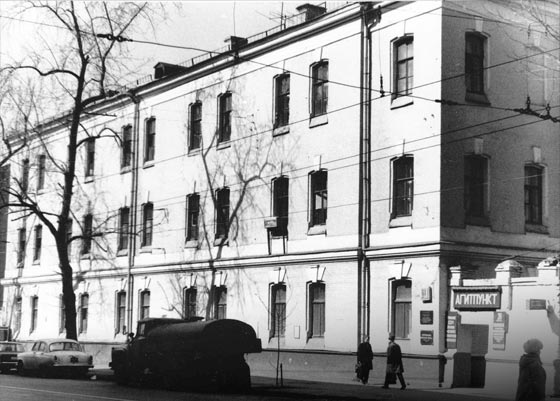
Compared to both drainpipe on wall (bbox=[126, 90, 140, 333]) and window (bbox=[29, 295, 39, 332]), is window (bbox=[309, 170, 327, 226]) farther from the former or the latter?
window (bbox=[29, 295, 39, 332])

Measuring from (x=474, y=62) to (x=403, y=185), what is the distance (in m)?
4.50

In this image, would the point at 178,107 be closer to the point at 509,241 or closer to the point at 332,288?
the point at 332,288

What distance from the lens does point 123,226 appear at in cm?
4491

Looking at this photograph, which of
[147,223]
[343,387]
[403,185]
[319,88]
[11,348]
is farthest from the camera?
[147,223]

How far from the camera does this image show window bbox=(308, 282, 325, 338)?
1265 inches

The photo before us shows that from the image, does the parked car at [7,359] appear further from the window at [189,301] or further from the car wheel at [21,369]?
the window at [189,301]

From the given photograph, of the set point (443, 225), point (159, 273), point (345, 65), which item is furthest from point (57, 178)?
point (443, 225)

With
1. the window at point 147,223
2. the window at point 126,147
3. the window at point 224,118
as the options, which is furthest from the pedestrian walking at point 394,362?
the window at point 126,147

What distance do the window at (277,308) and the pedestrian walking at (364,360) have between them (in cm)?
675

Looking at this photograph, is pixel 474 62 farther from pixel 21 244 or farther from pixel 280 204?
pixel 21 244

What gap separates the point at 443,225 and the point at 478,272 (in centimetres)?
191

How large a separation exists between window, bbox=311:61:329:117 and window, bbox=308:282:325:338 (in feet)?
20.5

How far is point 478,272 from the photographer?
92.2 feet

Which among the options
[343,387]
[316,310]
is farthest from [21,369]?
[343,387]
